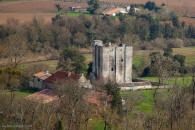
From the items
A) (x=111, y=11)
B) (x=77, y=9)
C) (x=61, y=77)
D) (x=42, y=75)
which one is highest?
(x=77, y=9)

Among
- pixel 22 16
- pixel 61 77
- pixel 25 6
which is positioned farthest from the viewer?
pixel 22 16

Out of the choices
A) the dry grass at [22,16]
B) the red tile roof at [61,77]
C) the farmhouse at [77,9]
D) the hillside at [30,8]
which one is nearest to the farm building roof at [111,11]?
the farmhouse at [77,9]

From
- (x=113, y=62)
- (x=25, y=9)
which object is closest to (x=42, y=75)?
(x=113, y=62)

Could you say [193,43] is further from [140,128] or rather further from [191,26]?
[140,128]

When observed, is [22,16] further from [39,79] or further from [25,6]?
[39,79]

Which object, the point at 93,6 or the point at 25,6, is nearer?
the point at 25,6

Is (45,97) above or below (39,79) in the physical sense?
below

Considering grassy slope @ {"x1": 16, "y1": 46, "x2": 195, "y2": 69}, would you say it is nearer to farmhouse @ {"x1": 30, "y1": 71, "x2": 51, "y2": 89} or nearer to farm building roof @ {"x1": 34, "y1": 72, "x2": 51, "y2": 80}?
farm building roof @ {"x1": 34, "y1": 72, "x2": 51, "y2": 80}

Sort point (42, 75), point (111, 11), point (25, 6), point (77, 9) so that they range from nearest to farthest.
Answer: point (42, 75) → point (25, 6) → point (77, 9) → point (111, 11)
